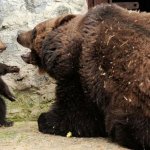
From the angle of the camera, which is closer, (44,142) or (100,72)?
(100,72)

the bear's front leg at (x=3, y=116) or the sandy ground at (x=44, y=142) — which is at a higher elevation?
the sandy ground at (x=44, y=142)

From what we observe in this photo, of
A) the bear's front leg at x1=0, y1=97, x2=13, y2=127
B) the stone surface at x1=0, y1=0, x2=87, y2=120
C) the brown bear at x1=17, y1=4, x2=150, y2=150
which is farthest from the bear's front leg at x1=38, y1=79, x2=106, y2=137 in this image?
the stone surface at x1=0, y1=0, x2=87, y2=120

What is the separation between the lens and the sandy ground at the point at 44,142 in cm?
486

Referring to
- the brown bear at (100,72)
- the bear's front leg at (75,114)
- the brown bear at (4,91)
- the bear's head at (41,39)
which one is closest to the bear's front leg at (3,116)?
the brown bear at (4,91)

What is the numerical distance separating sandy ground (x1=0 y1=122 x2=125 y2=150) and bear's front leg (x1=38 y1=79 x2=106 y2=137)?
105 mm

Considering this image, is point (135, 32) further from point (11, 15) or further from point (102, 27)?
point (11, 15)

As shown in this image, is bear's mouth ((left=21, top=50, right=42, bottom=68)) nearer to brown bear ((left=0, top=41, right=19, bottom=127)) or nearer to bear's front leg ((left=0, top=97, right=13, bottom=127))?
brown bear ((left=0, top=41, right=19, bottom=127))

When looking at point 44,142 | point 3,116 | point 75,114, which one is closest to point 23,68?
point 3,116

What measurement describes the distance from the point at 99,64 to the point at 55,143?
81 cm

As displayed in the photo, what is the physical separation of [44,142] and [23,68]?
179 centimetres

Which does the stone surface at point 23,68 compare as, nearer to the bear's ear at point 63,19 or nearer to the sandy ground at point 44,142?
the sandy ground at point 44,142

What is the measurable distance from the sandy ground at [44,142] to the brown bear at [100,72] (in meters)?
0.11

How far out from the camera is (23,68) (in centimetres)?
671

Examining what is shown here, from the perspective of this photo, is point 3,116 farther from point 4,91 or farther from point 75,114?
point 75,114
